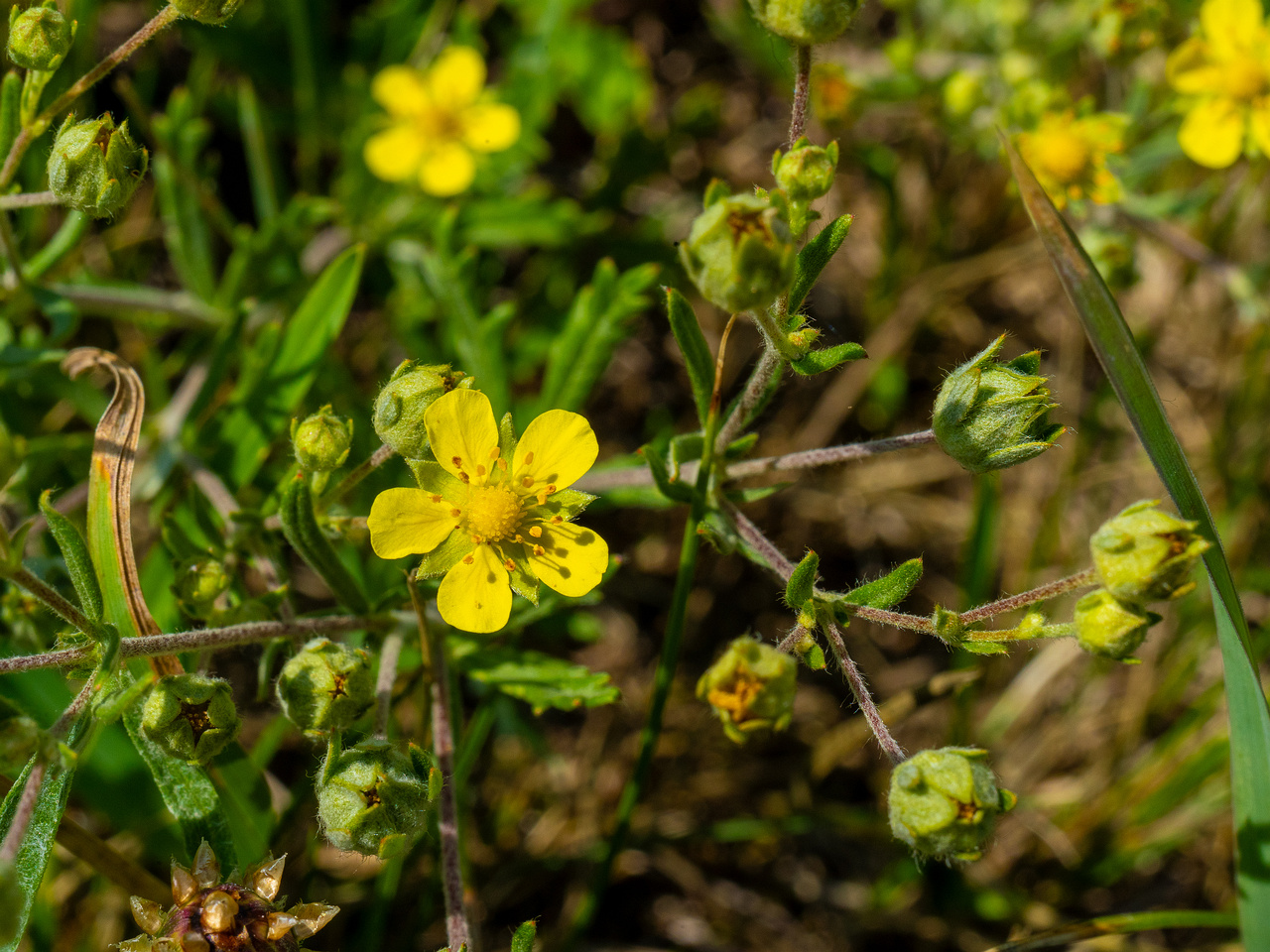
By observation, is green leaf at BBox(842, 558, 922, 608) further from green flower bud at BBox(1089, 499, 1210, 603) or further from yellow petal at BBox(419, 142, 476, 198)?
yellow petal at BBox(419, 142, 476, 198)

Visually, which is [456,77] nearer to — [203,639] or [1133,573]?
[203,639]

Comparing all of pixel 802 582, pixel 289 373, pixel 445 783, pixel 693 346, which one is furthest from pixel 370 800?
pixel 289 373

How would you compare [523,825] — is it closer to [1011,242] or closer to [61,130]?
[61,130]

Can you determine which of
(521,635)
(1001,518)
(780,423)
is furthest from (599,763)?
(1001,518)

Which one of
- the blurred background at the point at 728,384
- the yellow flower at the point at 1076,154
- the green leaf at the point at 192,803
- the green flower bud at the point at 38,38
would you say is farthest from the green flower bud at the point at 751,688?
the yellow flower at the point at 1076,154

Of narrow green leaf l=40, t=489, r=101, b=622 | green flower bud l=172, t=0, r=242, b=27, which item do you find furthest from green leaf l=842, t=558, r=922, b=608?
green flower bud l=172, t=0, r=242, b=27

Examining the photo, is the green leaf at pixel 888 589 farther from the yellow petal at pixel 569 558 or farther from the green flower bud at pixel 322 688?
the green flower bud at pixel 322 688
